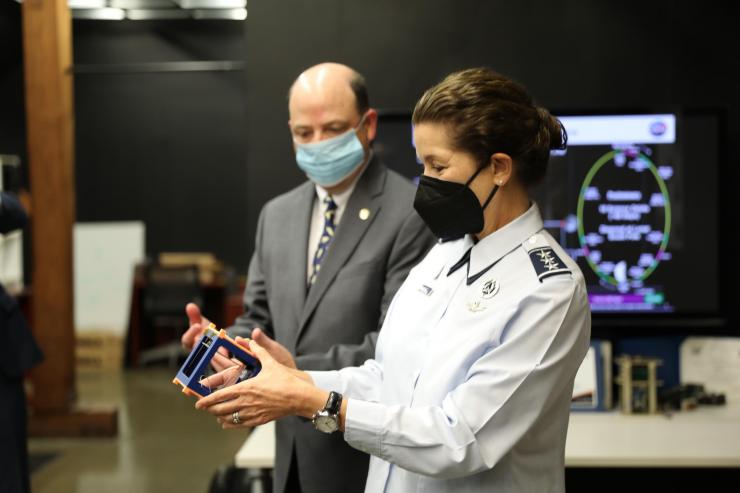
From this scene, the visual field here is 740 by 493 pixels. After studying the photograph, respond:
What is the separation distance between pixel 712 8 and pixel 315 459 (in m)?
2.37

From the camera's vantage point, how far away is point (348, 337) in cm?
235

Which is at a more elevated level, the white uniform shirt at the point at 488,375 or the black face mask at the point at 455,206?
the black face mask at the point at 455,206

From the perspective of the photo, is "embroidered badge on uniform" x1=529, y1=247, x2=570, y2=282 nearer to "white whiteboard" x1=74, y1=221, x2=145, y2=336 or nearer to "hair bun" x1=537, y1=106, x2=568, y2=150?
"hair bun" x1=537, y1=106, x2=568, y2=150

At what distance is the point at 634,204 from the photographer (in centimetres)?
329

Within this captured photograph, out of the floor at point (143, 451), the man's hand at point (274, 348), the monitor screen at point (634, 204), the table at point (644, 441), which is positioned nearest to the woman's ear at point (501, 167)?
the man's hand at point (274, 348)

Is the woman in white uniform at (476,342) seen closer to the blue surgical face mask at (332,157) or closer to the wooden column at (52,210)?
the blue surgical face mask at (332,157)

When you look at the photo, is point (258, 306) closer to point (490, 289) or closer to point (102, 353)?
point (490, 289)

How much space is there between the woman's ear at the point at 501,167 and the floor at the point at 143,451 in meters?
4.17

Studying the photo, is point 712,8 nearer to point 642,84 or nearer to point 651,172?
point 642,84

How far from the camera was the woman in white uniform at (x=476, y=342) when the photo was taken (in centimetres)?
152

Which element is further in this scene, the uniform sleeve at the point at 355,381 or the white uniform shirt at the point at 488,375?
the uniform sleeve at the point at 355,381

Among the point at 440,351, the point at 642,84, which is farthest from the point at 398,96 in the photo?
the point at 440,351

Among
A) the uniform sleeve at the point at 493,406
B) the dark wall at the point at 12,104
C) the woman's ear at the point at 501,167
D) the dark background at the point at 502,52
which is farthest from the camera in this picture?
the dark wall at the point at 12,104

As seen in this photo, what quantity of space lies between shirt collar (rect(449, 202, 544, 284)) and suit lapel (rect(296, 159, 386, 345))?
72cm
